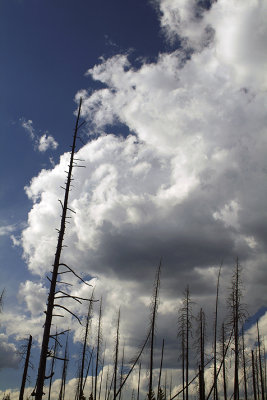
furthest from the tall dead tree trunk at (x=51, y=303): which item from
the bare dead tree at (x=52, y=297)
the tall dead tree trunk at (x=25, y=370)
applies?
the tall dead tree trunk at (x=25, y=370)

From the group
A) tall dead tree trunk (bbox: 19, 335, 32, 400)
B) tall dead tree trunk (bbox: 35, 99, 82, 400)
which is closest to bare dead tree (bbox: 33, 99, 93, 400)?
tall dead tree trunk (bbox: 35, 99, 82, 400)

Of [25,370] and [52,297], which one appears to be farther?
[25,370]

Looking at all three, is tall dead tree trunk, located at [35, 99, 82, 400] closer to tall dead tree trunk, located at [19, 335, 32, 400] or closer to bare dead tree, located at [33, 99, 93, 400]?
bare dead tree, located at [33, 99, 93, 400]

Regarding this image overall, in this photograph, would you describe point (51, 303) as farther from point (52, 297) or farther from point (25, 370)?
point (25, 370)

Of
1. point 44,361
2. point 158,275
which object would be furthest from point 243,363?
point 44,361

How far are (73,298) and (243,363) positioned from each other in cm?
4139

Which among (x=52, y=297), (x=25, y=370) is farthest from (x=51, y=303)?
(x=25, y=370)

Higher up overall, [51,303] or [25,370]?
[51,303]

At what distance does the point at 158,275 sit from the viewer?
34.8 m

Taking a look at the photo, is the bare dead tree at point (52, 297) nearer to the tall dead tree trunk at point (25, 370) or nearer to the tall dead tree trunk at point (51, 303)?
the tall dead tree trunk at point (51, 303)

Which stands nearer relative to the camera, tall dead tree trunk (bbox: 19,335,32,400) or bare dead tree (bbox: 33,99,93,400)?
bare dead tree (bbox: 33,99,93,400)

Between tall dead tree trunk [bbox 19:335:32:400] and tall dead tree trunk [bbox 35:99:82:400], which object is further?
tall dead tree trunk [bbox 19:335:32:400]

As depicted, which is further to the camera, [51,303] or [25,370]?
[25,370]

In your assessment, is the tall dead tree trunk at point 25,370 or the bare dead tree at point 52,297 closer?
the bare dead tree at point 52,297
